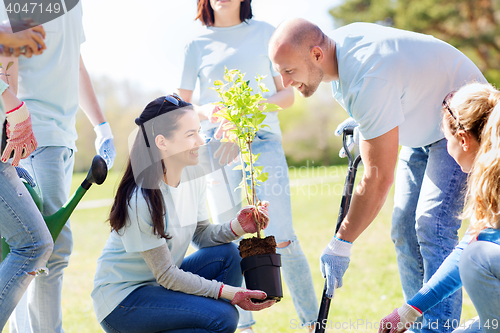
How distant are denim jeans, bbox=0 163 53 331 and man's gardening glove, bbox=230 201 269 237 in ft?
2.77

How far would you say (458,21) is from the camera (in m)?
16.7

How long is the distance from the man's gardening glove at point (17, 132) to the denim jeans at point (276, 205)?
3.11 ft

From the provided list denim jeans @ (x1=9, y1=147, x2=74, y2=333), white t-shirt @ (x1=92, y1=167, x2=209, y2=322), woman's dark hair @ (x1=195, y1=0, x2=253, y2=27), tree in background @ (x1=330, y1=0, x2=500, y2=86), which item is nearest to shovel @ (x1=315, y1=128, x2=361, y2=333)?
white t-shirt @ (x1=92, y1=167, x2=209, y2=322)

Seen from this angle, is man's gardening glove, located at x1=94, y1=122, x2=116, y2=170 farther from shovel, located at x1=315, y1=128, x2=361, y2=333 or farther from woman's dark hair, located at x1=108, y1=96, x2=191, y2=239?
shovel, located at x1=315, y1=128, x2=361, y2=333

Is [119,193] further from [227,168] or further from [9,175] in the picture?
[227,168]

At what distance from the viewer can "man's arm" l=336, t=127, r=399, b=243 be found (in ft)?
6.03

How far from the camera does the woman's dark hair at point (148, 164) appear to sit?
1887 mm

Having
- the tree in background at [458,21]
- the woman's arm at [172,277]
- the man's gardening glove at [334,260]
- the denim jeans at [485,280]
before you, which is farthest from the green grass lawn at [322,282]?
the tree in background at [458,21]

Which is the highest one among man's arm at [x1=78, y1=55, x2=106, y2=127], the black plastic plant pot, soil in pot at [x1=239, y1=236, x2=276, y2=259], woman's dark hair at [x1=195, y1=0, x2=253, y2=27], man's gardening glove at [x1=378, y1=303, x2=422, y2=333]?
woman's dark hair at [x1=195, y1=0, x2=253, y2=27]

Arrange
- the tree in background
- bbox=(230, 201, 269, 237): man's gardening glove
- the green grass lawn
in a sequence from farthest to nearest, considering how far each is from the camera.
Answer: the tree in background < the green grass lawn < bbox=(230, 201, 269, 237): man's gardening glove

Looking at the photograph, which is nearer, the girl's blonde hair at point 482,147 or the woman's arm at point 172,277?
the girl's blonde hair at point 482,147

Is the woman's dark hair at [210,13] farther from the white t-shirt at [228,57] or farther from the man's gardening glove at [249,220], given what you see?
the man's gardening glove at [249,220]

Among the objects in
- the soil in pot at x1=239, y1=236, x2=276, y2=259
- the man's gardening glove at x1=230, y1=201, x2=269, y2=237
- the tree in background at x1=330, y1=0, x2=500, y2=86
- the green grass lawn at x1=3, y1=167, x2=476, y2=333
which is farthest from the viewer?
the tree in background at x1=330, y1=0, x2=500, y2=86

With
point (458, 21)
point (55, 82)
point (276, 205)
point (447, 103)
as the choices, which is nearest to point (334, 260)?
point (276, 205)
